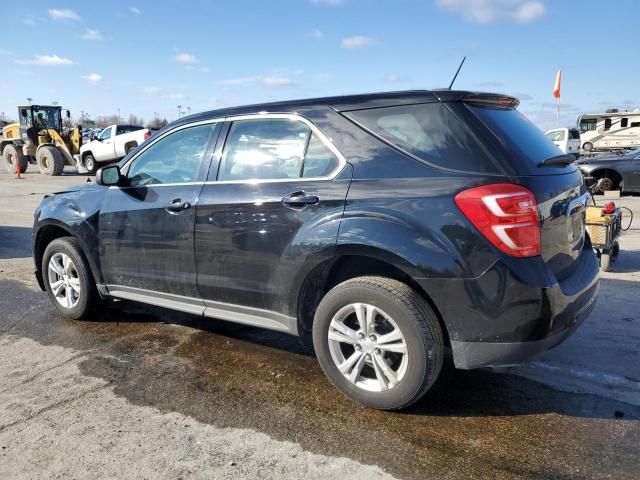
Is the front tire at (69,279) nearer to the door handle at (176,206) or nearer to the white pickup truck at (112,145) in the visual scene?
the door handle at (176,206)

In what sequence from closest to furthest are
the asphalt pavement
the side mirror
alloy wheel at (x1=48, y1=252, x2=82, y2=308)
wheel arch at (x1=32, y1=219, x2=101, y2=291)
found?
the asphalt pavement < the side mirror < wheel arch at (x1=32, y1=219, x2=101, y2=291) < alloy wheel at (x1=48, y1=252, x2=82, y2=308)

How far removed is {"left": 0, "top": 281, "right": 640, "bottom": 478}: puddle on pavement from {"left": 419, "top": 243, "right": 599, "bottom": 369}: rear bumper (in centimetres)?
43

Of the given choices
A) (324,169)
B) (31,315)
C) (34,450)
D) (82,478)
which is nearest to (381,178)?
(324,169)

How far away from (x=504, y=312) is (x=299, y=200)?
4.41 ft

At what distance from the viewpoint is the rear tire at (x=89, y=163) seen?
23.1 metres

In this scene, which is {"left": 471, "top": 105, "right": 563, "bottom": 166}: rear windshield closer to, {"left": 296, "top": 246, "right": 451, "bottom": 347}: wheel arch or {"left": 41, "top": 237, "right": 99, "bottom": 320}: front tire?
{"left": 296, "top": 246, "right": 451, "bottom": 347}: wheel arch

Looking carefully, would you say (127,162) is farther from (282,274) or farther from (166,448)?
(166,448)

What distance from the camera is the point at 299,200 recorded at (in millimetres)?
3297

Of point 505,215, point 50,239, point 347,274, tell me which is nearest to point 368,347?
point 347,274

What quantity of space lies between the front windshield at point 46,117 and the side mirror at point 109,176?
72.9 feet

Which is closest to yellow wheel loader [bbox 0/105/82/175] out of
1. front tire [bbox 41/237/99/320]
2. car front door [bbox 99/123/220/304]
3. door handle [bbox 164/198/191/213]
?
front tire [bbox 41/237/99/320]

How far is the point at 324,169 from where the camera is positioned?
3.30m

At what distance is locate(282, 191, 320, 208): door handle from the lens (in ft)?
10.7

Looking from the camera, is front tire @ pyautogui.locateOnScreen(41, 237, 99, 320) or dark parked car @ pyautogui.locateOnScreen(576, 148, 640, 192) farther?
dark parked car @ pyautogui.locateOnScreen(576, 148, 640, 192)
